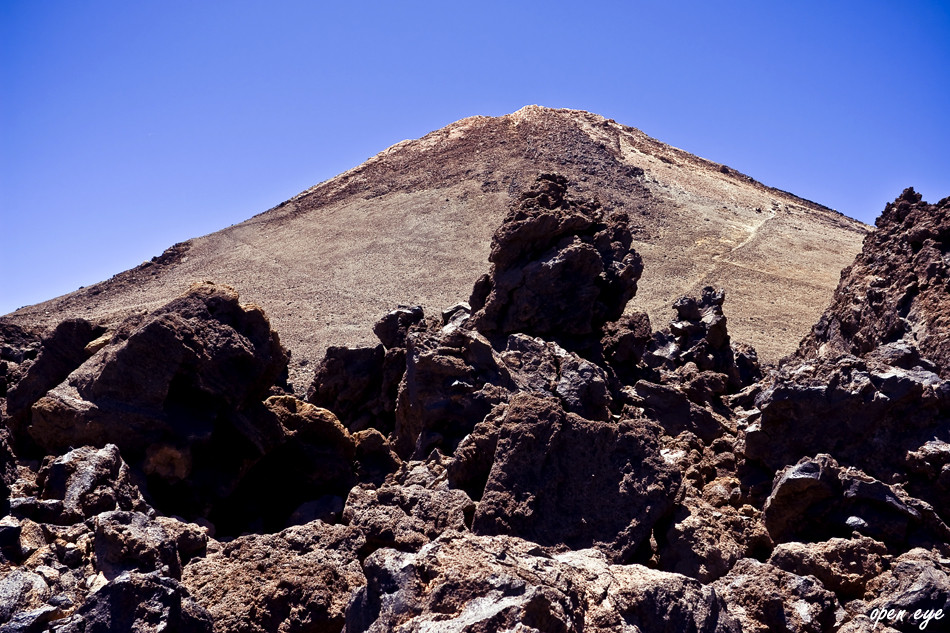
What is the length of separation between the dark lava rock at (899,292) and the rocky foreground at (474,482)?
0.04m

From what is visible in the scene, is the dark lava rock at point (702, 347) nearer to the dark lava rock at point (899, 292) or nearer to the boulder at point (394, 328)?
the dark lava rock at point (899, 292)

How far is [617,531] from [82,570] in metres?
3.12

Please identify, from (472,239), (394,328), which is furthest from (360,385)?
(472,239)

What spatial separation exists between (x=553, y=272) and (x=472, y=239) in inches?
1243

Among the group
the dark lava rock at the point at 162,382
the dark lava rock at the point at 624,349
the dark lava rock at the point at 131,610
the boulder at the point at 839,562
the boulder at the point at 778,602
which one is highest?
the dark lava rock at the point at 624,349

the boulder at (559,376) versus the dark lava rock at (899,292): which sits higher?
the dark lava rock at (899,292)

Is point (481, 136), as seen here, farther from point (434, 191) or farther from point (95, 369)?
point (95, 369)

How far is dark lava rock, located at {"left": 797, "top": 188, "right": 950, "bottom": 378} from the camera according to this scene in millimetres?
8781

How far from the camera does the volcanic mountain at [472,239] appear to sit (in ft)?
105

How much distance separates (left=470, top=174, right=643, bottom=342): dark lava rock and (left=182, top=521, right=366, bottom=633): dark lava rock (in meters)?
6.48

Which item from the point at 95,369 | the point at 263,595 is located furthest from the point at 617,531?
the point at 95,369

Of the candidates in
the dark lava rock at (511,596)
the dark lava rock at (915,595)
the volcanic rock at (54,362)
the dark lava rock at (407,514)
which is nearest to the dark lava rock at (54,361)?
the volcanic rock at (54,362)

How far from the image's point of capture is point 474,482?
6.17 metres

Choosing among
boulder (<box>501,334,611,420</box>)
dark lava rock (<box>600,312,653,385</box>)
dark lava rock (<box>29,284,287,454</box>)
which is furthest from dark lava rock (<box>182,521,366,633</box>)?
dark lava rock (<box>600,312,653,385</box>)
